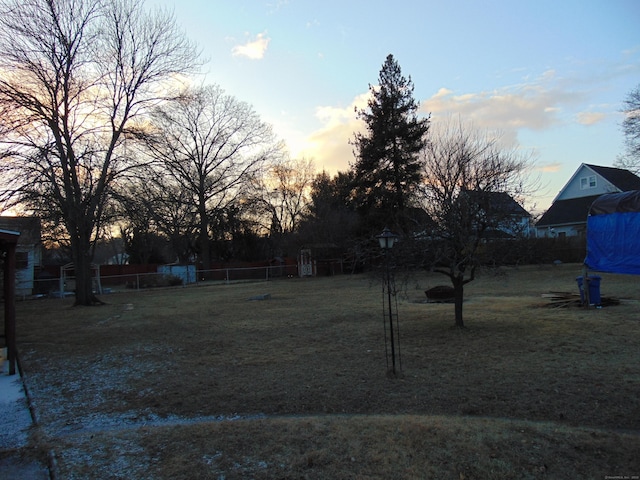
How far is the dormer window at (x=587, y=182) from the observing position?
35656mm

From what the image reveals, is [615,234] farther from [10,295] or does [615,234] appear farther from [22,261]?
[22,261]

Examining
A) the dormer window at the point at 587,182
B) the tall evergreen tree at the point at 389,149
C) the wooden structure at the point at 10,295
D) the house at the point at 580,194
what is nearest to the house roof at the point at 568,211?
the house at the point at 580,194

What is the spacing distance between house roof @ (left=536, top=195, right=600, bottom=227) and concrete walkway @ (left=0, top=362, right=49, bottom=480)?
3739cm

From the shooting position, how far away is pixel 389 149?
97.7ft

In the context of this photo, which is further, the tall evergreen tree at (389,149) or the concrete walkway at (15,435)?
the tall evergreen tree at (389,149)

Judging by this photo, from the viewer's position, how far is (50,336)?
438 inches

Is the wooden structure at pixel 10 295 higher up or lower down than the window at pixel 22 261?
lower down

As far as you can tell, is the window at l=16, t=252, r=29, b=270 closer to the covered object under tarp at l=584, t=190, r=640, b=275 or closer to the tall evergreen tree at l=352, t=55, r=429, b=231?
the tall evergreen tree at l=352, t=55, r=429, b=231

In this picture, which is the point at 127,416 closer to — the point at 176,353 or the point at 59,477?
the point at 59,477

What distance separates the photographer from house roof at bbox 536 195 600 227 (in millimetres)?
34869

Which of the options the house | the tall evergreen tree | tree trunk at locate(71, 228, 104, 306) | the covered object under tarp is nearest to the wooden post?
tree trunk at locate(71, 228, 104, 306)

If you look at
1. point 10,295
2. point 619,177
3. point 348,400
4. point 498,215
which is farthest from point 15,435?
point 619,177

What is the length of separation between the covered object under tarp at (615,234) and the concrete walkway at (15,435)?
12772 mm

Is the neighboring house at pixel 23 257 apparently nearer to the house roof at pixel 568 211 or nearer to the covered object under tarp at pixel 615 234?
the covered object under tarp at pixel 615 234
